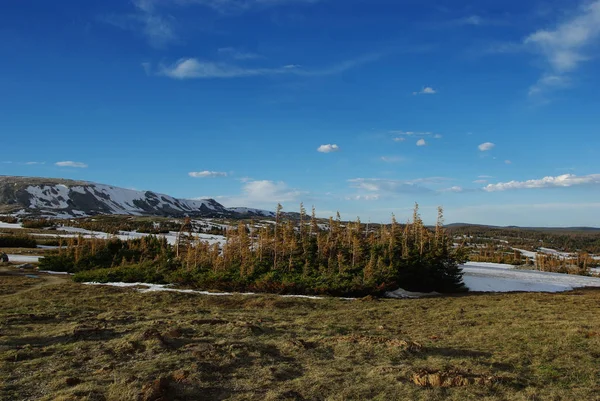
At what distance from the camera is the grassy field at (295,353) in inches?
245

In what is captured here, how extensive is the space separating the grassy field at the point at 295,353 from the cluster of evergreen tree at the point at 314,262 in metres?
4.89

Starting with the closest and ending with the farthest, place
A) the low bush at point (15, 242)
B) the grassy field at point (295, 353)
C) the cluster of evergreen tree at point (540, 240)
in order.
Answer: the grassy field at point (295, 353)
the low bush at point (15, 242)
the cluster of evergreen tree at point (540, 240)

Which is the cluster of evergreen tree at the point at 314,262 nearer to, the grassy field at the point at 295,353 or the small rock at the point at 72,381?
the grassy field at the point at 295,353

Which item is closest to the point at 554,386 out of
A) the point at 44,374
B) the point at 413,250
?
the point at 44,374

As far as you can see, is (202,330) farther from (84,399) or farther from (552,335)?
(552,335)

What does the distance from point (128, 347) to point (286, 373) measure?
11.8ft

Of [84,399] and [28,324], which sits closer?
[84,399]

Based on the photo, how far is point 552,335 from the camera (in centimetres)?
1011

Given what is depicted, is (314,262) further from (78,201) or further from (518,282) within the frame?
(78,201)

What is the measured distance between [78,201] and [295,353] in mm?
138018

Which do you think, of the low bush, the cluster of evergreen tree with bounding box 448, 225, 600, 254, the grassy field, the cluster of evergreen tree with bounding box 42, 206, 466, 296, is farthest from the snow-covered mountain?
the grassy field

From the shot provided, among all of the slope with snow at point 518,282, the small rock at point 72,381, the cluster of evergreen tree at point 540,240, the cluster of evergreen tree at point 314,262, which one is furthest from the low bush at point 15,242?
the cluster of evergreen tree at point 540,240

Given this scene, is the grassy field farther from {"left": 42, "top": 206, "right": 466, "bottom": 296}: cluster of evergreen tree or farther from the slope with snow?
the slope with snow

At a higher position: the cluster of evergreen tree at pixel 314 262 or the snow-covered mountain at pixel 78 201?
the snow-covered mountain at pixel 78 201
